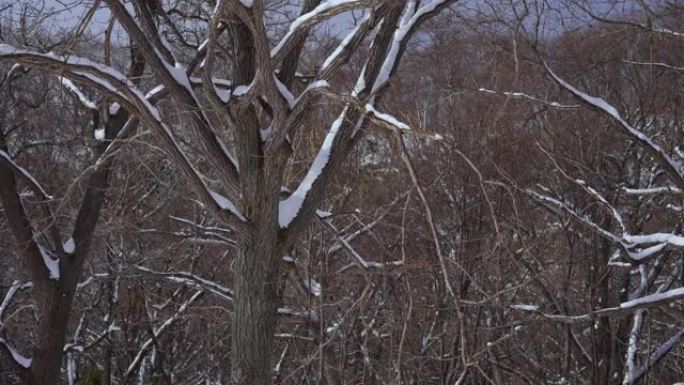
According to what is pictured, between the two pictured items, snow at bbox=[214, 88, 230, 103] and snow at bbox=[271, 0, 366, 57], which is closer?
snow at bbox=[271, 0, 366, 57]

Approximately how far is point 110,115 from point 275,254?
4715 millimetres

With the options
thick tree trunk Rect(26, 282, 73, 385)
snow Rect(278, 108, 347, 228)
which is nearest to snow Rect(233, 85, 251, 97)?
→ snow Rect(278, 108, 347, 228)

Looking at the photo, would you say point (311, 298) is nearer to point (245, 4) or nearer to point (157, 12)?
point (157, 12)

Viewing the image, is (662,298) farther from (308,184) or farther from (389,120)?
(389,120)

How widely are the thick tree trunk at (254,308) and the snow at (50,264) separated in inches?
196

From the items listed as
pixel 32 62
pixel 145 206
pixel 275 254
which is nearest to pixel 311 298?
pixel 275 254

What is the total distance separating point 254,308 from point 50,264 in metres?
5.16

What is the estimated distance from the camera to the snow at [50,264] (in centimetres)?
835

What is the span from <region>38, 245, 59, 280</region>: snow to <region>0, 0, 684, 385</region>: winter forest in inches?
0.7

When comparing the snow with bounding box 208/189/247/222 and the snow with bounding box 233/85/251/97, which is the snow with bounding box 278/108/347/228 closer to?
the snow with bounding box 208/189/247/222

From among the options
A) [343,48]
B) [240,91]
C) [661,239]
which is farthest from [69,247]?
[661,239]

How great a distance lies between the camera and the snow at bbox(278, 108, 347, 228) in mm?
4273

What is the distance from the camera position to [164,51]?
4168mm

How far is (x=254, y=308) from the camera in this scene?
13.8 feet
